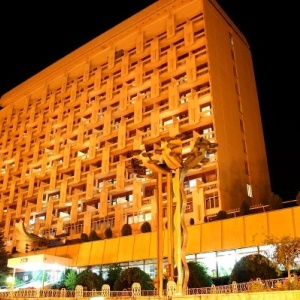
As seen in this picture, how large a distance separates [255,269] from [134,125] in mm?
Answer: 34359

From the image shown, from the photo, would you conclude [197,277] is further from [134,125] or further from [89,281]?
[134,125]

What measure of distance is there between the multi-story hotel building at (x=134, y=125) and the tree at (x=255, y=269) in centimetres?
1700

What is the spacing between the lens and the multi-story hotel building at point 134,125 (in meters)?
51.3

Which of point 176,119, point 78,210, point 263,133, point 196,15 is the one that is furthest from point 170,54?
point 78,210

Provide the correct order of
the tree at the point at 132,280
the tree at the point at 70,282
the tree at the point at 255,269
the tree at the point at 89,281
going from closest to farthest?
the tree at the point at 255,269
the tree at the point at 132,280
the tree at the point at 89,281
the tree at the point at 70,282

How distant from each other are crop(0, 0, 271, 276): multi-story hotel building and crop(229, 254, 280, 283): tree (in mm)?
16996

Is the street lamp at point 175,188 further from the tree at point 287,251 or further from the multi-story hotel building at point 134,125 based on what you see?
the multi-story hotel building at point 134,125

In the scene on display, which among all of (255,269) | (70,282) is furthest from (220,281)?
(70,282)

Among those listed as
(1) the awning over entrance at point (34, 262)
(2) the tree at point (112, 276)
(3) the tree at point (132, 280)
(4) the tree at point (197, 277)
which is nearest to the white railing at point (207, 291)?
(3) the tree at point (132, 280)

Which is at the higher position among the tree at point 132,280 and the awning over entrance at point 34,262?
the awning over entrance at point 34,262

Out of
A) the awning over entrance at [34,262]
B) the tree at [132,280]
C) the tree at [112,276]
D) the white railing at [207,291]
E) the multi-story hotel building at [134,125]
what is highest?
the multi-story hotel building at [134,125]

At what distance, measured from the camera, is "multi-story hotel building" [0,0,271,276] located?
51312mm

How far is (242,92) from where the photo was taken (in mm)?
59312

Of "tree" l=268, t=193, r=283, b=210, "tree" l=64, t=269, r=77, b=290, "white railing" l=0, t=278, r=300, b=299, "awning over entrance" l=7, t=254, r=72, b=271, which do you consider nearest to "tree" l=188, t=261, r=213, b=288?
"white railing" l=0, t=278, r=300, b=299
